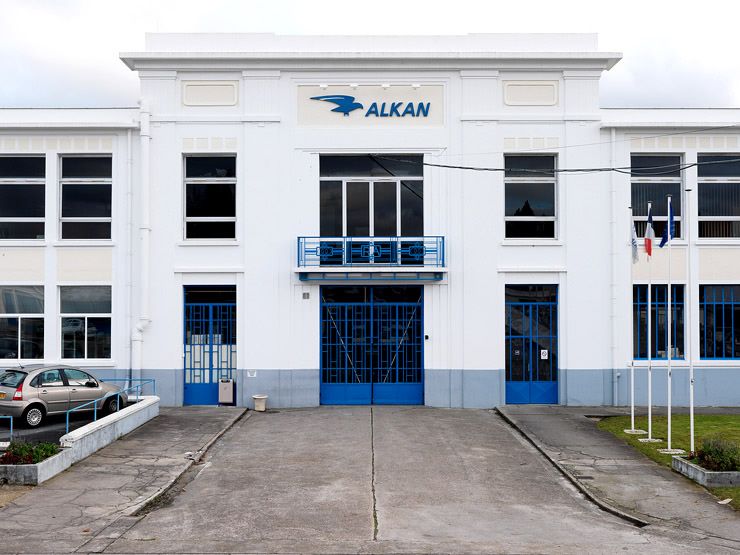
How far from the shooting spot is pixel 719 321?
22.0m

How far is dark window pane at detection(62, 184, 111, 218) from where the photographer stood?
2191 cm

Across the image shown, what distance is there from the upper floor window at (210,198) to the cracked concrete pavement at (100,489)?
225 inches

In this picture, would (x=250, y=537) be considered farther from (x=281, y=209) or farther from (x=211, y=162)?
(x=211, y=162)

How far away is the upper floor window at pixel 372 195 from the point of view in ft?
71.3

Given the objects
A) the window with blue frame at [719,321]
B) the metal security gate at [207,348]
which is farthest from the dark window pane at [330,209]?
the window with blue frame at [719,321]

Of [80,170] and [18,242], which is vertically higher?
[80,170]

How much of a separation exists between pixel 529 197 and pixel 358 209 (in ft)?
15.4

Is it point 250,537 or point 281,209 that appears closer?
point 250,537

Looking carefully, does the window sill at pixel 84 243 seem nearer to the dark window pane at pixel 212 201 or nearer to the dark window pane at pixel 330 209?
the dark window pane at pixel 212 201

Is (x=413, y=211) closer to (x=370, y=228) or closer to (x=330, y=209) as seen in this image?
(x=370, y=228)

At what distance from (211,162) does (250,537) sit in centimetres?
1378

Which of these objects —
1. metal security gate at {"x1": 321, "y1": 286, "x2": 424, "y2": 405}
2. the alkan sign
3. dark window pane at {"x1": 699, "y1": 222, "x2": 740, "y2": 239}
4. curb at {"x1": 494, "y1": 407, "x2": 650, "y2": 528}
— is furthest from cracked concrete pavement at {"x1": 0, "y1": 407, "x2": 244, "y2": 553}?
dark window pane at {"x1": 699, "y1": 222, "x2": 740, "y2": 239}

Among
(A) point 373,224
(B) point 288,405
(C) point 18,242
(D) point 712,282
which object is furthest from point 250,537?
(D) point 712,282

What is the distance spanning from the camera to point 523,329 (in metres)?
21.7
